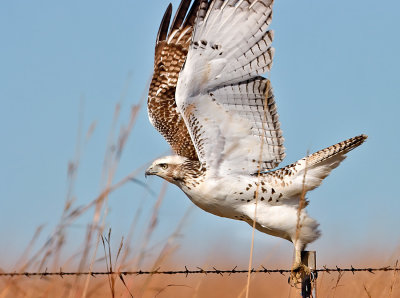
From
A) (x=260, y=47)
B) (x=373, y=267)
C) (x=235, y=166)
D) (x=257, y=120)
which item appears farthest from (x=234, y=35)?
(x=373, y=267)

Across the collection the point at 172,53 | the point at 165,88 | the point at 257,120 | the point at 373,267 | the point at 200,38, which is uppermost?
the point at 172,53

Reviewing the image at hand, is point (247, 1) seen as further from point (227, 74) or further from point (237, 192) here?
point (237, 192)

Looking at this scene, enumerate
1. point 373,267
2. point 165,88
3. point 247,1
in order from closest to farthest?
point 373,267
point 247,1
point 165,88

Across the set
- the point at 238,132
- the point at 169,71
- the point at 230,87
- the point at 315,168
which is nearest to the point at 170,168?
the point at 238,132

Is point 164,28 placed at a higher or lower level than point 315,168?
higher

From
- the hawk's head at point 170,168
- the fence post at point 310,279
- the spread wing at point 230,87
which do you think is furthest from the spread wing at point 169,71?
the fence post at point 310,279

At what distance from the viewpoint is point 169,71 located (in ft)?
20.9

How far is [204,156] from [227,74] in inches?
23.8

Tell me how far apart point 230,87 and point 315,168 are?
0.84 meters

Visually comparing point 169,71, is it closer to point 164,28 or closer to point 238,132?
point 164,28

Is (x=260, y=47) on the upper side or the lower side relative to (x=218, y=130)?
upper

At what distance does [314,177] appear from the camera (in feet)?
15.7

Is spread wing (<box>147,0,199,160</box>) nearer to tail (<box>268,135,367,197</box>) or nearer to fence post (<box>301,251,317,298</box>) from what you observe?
tail (<box>268,135,367,197</box>)

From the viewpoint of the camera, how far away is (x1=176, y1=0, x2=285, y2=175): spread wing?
454 cm
